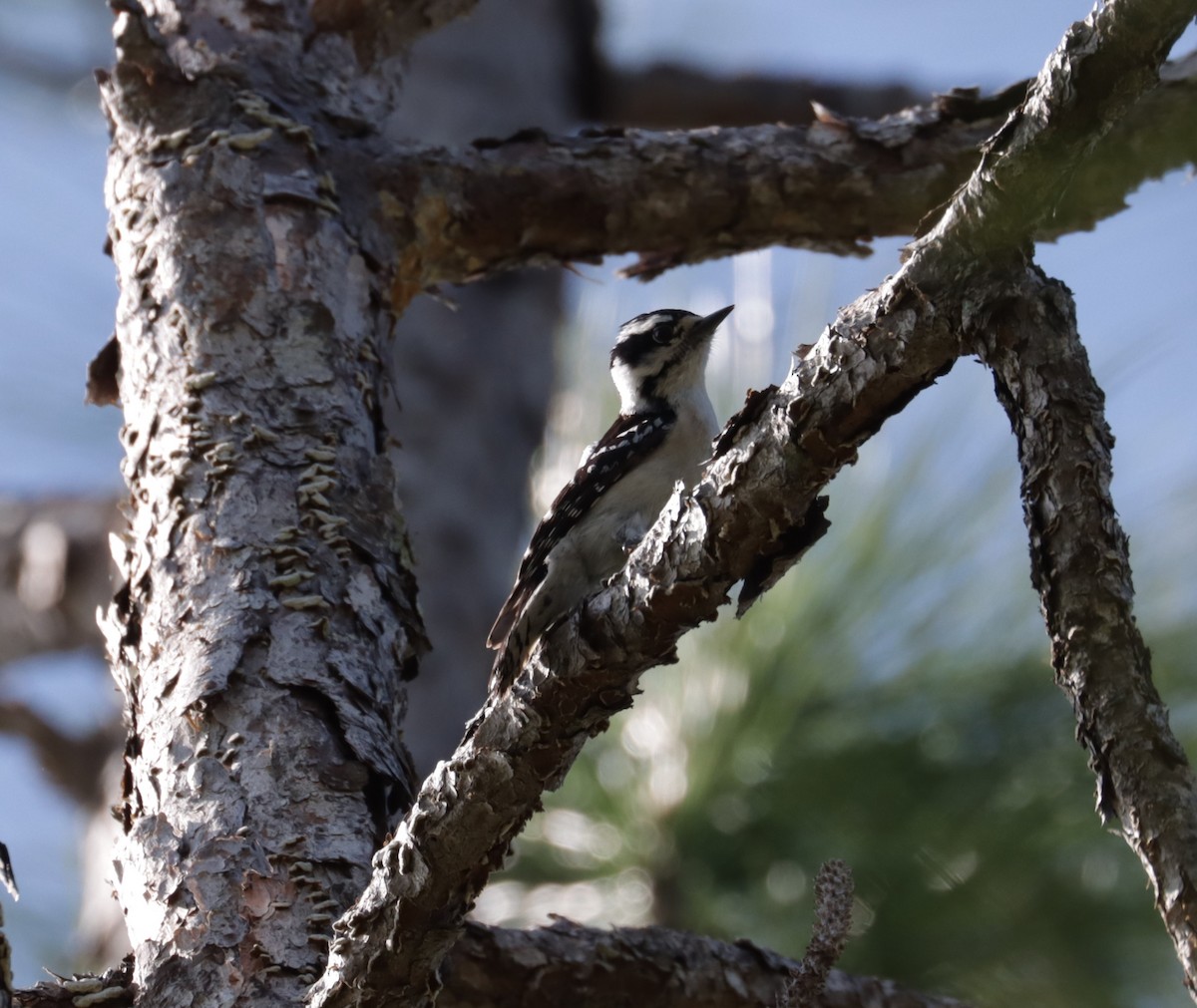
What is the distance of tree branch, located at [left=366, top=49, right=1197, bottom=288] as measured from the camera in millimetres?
3059

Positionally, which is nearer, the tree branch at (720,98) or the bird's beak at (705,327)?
the bird's beak at (705,327)

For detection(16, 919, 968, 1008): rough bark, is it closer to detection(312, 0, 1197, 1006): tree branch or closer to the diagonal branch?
detection(312, 0, 1197, 1006): tree branch

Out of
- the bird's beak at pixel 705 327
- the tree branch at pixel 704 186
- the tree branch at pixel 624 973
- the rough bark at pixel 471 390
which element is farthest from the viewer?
the rough bark at pixel 471 390

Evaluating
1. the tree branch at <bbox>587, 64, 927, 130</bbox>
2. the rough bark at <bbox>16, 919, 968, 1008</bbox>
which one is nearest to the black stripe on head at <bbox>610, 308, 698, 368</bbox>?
the tree branch at <bbox>587, 64, 927, 130</bbox>

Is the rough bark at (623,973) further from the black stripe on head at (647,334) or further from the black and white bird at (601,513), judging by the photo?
the black stripe on head at (647,334)

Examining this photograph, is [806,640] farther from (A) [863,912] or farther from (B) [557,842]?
(A) [863,912]

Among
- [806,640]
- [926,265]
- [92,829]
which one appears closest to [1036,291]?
[926,265]

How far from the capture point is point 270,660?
2256 millimetres

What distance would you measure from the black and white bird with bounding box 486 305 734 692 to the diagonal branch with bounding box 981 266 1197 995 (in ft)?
4.44

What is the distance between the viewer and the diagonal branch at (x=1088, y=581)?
1.42 meters

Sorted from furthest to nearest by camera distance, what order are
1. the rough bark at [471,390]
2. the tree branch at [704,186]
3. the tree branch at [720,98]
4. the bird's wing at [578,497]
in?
the tree branch at [720,98] < the rough bark at [471,390] < the bird's wing at [578,497] < the tree branch at [704,186]

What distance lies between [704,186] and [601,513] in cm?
77

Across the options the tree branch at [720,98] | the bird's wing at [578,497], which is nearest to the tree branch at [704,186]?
the bird's wing at [578,497]

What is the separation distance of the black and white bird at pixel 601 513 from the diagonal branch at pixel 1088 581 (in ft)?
4.44
